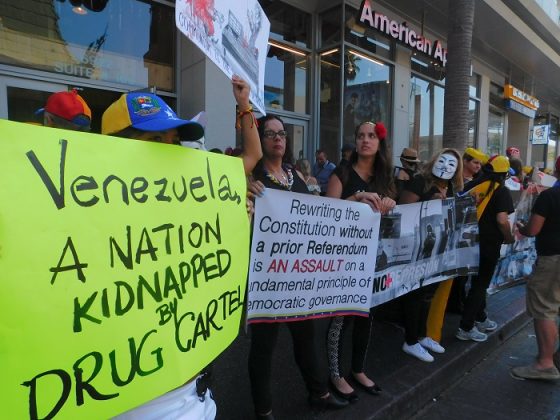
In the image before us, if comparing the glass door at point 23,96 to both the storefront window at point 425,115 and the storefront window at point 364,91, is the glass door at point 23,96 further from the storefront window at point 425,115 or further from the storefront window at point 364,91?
the storefront window at point 425,115

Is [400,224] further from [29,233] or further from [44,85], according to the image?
[44,85]

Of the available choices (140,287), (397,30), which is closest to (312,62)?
(397,30)

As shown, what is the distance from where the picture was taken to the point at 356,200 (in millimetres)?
2617

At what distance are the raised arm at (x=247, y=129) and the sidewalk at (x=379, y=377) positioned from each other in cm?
154

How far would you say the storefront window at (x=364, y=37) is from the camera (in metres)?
8.38

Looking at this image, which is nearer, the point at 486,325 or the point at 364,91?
the point at 486,325

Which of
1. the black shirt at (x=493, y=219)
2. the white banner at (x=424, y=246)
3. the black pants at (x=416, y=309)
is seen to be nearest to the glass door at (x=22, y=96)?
the white banner at (x=424, y=246)

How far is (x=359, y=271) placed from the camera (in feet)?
8.57

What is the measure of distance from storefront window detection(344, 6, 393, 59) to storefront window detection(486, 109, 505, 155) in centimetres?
713

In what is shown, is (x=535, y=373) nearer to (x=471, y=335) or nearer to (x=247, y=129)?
(x=471, y=335)

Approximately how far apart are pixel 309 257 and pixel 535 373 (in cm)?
243

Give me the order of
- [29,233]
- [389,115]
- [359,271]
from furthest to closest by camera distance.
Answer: [389,115] → [359,271] → [29,233]

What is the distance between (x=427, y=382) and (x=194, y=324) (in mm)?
2331

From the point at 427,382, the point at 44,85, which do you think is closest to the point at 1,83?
the point at 44,85
